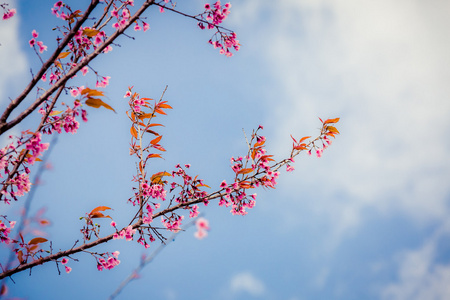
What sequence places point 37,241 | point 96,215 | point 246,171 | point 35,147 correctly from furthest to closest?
1. point 246,171
2. point 96,215
3. point 37,241
4. point 35,147

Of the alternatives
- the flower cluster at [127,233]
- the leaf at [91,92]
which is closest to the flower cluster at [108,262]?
the flower cluster at [127,233]

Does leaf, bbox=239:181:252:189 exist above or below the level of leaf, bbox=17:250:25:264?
above

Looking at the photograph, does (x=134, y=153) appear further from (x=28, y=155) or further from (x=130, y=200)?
(x=28, y=155)

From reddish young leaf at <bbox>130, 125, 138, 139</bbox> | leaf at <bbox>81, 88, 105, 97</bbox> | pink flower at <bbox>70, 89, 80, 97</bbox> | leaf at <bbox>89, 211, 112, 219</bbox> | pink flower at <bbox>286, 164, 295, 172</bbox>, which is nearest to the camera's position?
leaf at <bbox>81, 88, 105, 97</bbox>

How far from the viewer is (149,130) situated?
135 inches

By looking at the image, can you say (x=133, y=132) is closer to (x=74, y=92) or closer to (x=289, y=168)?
(x=74, y=92)

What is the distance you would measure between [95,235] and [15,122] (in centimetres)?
139

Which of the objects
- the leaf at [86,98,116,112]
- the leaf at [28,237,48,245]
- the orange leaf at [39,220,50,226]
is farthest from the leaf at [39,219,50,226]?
the leaf at [86,98,116,112]

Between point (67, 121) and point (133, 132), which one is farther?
point (133, 132)

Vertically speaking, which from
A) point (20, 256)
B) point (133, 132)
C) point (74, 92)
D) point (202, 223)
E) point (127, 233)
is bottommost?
point (20, 256)

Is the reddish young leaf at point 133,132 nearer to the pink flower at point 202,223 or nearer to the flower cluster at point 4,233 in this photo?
the flower cluster at point 4,233

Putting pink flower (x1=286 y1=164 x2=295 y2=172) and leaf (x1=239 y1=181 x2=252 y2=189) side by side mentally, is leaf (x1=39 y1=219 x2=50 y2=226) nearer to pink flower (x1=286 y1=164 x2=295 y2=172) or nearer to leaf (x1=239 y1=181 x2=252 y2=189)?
leaf (x1=239 y1=181 x2=252 y2=189)

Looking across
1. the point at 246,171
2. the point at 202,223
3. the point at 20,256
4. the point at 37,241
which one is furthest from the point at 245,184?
the point at 20,256

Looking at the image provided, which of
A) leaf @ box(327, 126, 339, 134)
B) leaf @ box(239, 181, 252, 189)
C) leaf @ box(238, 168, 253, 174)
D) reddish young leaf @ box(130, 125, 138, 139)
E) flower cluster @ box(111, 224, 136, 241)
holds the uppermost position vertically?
leaf @ box(327, 126, 339, 134)
